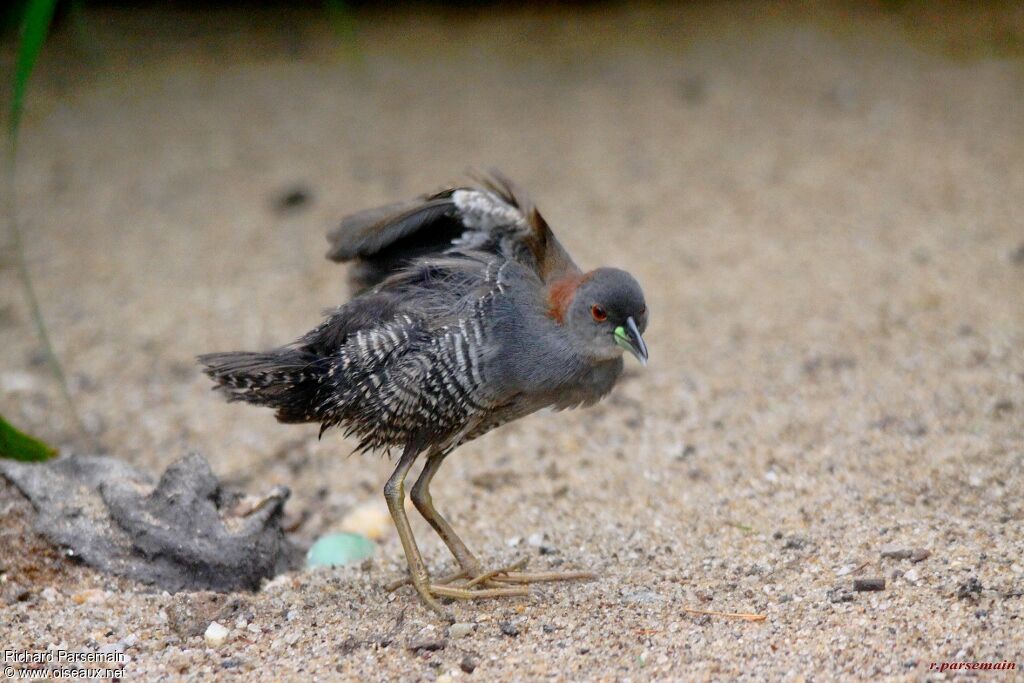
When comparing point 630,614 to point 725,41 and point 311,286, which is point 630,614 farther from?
point 725,41

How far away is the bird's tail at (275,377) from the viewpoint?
4.22m

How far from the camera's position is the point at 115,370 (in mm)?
6609

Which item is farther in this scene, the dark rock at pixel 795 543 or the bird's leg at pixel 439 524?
the bird's leg at pixel 439 524

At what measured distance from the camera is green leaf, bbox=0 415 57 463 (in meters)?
4.64

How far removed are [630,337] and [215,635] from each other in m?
1.72

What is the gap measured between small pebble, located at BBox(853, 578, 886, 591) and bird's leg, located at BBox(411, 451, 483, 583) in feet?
4.48

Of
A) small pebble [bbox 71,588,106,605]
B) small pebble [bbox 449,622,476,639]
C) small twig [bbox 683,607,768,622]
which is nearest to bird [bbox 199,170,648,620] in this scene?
small pebble [bbox 449,622,476,639]

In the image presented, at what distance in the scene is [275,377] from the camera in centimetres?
424

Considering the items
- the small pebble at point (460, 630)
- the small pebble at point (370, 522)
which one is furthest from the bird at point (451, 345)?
the small pebble at point (370, 522)

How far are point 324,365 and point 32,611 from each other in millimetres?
1309

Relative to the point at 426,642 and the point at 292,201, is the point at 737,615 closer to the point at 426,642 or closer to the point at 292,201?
the point at 426,642

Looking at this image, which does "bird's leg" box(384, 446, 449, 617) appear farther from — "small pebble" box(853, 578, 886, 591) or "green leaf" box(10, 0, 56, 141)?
"green leaf" box(10, 0, 56, 141)

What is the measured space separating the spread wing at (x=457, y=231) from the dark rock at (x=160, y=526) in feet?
3.44

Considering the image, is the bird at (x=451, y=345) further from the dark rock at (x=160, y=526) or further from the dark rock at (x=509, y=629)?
the dark rock at (x=160, y=526)
